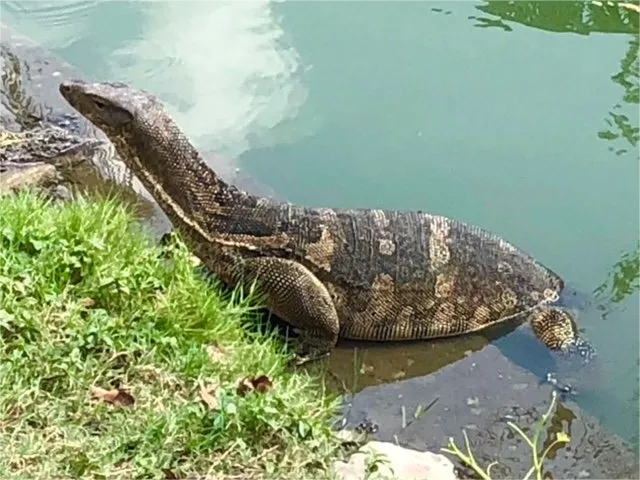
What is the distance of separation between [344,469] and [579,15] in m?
5.65

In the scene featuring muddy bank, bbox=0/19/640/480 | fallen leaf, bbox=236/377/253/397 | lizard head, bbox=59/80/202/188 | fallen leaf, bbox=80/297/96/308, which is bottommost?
muddy bank, bbox=0/19/640/480

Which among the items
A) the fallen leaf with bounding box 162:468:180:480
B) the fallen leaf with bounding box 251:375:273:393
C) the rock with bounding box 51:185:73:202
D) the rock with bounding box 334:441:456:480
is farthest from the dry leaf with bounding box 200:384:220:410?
the rock with bounding box 51:185:73:202

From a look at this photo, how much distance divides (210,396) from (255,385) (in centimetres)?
17

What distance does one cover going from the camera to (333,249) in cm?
516

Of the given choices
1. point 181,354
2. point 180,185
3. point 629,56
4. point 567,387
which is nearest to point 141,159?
point 180,185

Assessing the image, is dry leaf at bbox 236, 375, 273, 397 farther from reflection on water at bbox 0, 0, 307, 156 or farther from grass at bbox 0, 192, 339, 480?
reflection on water at bbox 0, 0, 307, 156

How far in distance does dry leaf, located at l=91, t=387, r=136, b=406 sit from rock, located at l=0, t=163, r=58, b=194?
75.0 inches

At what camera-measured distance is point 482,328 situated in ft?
17.6

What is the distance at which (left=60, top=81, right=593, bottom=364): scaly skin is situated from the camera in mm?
5148

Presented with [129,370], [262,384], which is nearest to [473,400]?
[262,384]

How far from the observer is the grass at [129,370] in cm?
348

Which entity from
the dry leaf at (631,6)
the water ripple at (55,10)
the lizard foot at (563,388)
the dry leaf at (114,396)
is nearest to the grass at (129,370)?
the dry leaf at (114,396)

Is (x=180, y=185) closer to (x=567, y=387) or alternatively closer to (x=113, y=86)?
(x=113, y=86)

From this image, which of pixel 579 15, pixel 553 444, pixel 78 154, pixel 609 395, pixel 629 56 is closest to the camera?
pixel 553 444
